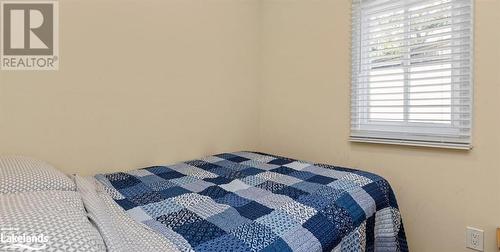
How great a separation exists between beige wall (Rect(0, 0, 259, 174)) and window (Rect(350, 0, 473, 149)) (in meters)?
1.04

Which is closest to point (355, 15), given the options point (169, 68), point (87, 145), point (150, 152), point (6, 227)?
point (169, 68)

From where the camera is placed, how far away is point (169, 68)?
2.14 m

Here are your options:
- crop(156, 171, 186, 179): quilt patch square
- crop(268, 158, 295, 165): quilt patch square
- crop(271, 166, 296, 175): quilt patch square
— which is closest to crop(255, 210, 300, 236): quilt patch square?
crop(271, 166, 296, 175): quilt patch square

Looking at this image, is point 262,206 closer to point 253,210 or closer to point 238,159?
point 253,210

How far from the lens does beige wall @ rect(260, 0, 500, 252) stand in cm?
159

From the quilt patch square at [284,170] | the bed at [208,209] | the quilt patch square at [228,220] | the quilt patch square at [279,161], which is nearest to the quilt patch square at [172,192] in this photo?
the bed at [208,209]

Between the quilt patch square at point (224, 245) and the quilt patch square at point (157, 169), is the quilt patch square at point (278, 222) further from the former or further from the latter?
the quilt patch square at point (157, 169)

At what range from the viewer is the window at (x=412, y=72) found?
1.66 metres

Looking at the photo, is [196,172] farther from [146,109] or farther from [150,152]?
[146,109]

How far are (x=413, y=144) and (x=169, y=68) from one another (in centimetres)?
171

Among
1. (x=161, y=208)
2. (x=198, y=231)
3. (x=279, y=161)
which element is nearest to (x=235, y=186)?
(x=161, y=208)

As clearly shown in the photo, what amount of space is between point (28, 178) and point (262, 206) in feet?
3.17

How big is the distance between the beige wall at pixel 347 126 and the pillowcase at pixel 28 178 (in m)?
1.73

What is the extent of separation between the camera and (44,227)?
2.36 feet
